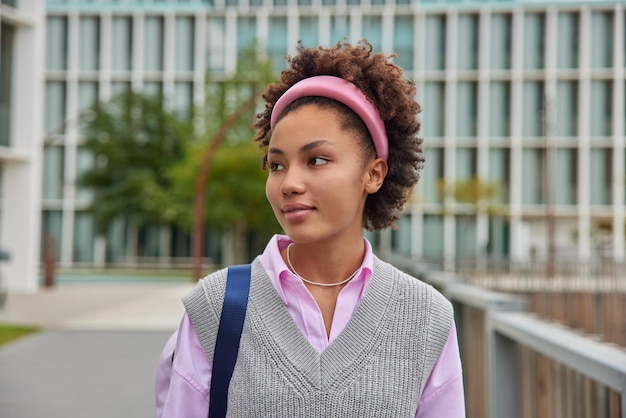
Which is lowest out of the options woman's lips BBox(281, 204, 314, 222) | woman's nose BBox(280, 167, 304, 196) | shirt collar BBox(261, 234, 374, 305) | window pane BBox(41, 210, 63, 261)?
window pane BBox(41, 210, 63, 261)

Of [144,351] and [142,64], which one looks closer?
Answer: [144,351]

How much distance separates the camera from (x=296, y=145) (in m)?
1.69

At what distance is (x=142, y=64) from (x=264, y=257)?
49.1 metres

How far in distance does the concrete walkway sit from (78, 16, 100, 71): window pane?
32.0m

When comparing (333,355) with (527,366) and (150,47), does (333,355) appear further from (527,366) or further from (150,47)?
(150,47)

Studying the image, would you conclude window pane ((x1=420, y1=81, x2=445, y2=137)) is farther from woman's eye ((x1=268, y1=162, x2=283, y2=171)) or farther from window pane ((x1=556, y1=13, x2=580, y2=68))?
woman's eye ((x1=268, y1=162, x2=283, y2=171))

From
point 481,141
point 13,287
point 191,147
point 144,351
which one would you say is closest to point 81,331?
point 144,351

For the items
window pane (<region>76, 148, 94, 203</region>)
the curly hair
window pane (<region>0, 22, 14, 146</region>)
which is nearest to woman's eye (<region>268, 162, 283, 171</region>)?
the curly hair

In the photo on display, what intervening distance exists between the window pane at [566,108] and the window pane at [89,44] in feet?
88.8

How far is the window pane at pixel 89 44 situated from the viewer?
159 feet

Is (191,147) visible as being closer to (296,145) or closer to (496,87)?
(496,87)

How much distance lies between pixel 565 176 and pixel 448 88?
27.4 feet

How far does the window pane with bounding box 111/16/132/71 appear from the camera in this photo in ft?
161

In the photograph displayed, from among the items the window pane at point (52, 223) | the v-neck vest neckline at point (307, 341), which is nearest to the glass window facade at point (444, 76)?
the window pane at point (52, 223)
